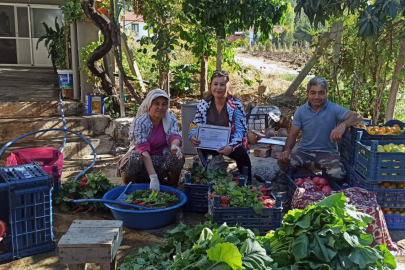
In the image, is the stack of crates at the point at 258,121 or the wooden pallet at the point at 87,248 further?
the stack of crates at the point at 258,121

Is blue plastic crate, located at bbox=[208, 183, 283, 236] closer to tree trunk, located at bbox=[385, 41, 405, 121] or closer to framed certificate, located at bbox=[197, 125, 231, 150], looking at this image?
framed certificate, located at bbox=[197, 125, 231, 150]

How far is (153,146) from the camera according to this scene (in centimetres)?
452

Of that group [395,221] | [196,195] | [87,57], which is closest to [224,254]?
[196,195]

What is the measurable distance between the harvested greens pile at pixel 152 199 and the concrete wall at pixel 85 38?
377 cm

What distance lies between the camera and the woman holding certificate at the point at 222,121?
182 inches

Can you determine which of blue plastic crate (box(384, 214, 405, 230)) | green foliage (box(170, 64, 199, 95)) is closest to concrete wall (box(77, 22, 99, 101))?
green foliage (box(170, 64, 199, 95))

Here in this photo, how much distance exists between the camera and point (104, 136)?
6547mm

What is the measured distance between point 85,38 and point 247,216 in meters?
5.23

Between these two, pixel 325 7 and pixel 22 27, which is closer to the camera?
pixel 325 7

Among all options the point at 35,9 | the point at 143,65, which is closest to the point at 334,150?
the point at 143,65

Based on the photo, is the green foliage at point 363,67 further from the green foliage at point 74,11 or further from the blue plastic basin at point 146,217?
the green foliage at point 74,11

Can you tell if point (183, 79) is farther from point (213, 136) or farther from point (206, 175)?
point (206, 175)

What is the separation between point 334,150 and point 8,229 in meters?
3.40

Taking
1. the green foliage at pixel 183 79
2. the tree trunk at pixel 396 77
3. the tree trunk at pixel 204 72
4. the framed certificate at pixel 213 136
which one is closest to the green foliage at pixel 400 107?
the tree trunk at pixel 396 77
